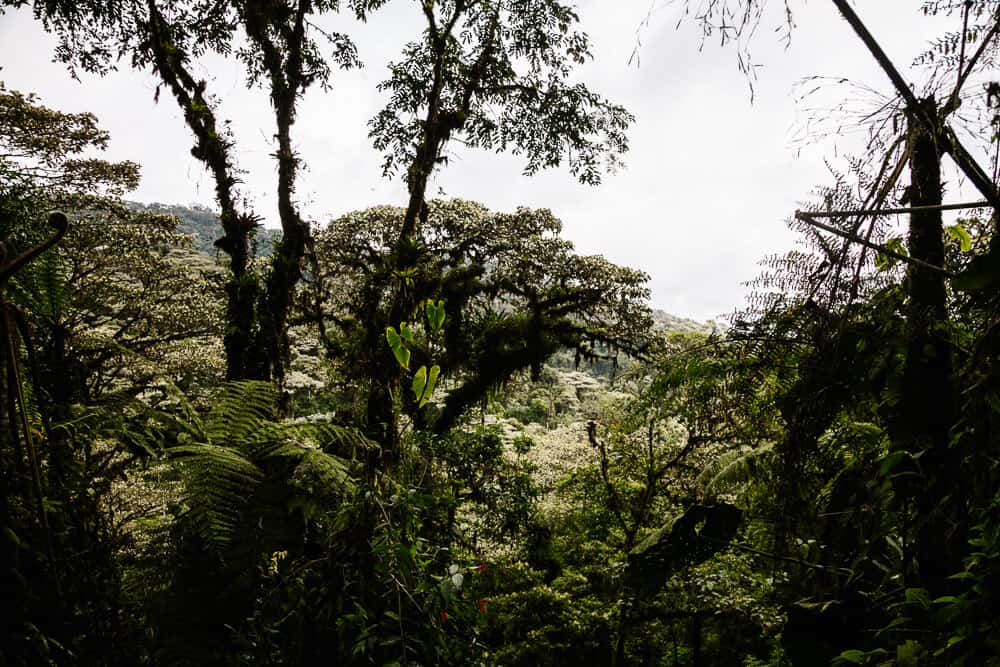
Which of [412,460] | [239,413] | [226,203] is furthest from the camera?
[226,203]

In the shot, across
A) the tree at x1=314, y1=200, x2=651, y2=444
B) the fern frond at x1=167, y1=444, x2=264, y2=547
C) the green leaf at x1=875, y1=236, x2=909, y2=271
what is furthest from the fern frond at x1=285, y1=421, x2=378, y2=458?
the tree at x1=314, y1=200, x2=651, y2=444

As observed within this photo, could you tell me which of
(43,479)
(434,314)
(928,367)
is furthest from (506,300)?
(43,479)

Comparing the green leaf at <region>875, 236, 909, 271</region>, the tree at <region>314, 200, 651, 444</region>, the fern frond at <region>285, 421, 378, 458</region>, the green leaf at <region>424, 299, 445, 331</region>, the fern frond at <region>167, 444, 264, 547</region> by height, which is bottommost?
the fern frond at <region>167, 444, 264, 547</region>

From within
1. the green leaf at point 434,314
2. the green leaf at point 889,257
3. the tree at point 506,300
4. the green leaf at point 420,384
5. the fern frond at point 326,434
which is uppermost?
the tree at point 506,300

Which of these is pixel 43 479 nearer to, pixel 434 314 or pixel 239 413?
pixel 239 413

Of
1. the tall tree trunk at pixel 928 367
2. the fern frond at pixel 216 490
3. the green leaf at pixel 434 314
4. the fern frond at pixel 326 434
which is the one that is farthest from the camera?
the fern frond at pixel 326 434

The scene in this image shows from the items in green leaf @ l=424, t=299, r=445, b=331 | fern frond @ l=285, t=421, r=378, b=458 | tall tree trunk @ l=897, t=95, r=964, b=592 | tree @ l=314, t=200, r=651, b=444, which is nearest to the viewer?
tall tree trunk @ l=897, t=95, r=964, b=592

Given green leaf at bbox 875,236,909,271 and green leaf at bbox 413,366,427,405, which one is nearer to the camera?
green leaf at bbox 413,366,427,405

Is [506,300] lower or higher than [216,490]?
higher

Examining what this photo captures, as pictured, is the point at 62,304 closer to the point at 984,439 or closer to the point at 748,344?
the point at 984,439

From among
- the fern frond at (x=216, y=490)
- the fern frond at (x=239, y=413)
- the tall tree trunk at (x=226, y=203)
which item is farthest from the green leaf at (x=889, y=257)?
the tall tree trunk at (x=226, y=203)

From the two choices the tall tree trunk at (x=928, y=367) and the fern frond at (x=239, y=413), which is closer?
the tall tree trunk at (x=928, y=367)

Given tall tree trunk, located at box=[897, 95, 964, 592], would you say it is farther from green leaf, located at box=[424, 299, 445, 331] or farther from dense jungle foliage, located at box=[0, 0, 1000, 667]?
green leaf, located at box=[424, 299, 445, 331]

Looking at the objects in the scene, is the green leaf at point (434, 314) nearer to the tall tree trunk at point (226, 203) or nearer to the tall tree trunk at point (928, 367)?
the tall tree trunk at point (928, 367)
